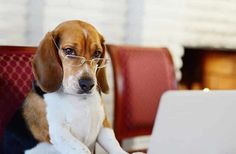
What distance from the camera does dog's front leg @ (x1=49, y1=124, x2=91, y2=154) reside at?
1.05 metres

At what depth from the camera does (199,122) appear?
86cm

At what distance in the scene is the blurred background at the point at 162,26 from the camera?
2.05m

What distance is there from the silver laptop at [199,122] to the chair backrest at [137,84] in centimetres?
88

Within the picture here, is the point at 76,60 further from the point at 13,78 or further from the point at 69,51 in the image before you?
the point at 13,78

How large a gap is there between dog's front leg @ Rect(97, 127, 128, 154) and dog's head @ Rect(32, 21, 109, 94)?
134mm

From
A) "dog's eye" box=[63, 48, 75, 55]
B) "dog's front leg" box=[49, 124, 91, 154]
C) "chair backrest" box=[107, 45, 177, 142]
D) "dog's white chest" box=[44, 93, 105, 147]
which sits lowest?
"chair backrest" box=[107, 45, 177, 142]

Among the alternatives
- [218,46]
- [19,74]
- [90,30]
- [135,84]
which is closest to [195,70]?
[218,46]

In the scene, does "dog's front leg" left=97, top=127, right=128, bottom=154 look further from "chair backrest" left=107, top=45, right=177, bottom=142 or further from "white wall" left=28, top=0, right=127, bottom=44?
"white wall" left=28, top=0, right=127, bottom=44

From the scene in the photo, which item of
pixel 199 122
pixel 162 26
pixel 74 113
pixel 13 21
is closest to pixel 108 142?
pixel 74 113

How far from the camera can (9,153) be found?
3.97 ft

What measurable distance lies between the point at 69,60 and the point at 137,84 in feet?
2.40

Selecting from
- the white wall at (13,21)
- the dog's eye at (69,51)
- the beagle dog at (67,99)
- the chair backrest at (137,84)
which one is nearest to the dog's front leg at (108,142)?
the beagle dog at (67,99)

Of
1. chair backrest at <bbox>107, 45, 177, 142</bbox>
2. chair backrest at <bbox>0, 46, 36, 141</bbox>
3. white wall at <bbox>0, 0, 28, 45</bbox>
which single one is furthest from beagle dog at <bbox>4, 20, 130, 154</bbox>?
white wall at <bbox>0, 0, 28, 45</bbox>

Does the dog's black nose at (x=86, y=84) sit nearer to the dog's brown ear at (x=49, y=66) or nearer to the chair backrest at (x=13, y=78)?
the dog's brown ear at (x=49, y=66)
